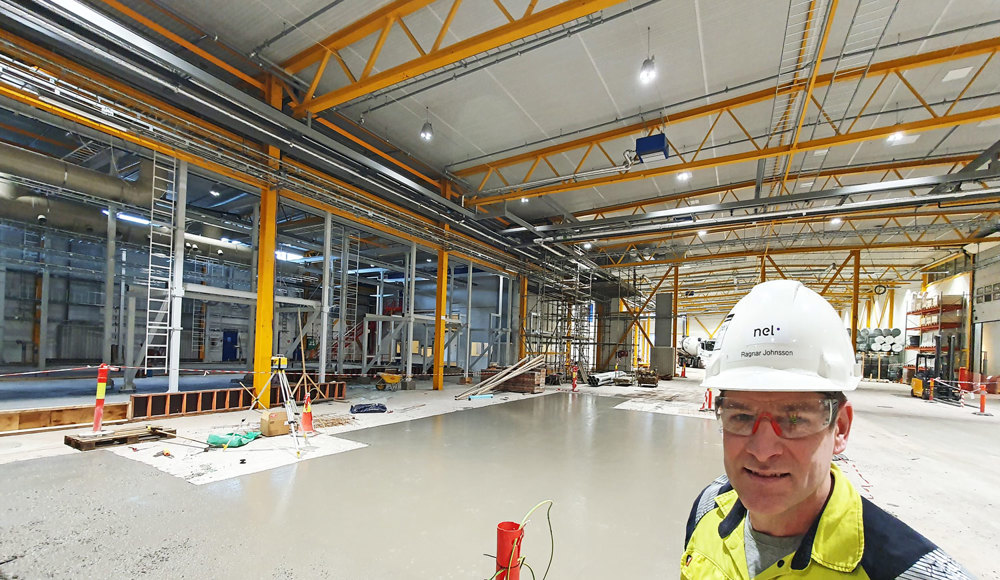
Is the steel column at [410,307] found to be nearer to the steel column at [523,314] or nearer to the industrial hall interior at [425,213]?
the industrial hall interior at [425,213]

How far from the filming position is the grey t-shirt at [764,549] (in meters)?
1.13

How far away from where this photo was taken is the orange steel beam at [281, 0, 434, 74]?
6645mm

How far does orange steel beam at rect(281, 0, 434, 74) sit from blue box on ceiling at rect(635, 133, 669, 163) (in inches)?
206

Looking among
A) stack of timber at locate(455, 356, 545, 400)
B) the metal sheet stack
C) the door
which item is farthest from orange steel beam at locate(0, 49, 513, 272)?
the metal sheet stack

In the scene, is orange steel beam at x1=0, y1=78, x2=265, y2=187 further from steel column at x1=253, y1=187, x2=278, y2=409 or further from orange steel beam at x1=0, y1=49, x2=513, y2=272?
steel column at x1=253, y1=187, x2=278, y2=409

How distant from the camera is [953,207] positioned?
13094 millimetres

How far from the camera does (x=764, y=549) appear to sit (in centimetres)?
117

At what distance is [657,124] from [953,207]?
11363 mm

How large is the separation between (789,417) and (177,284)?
10329 millimetres

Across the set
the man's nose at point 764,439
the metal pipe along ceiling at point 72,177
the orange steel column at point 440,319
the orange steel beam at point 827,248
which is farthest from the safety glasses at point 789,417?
the orange steel beam at point 827,248

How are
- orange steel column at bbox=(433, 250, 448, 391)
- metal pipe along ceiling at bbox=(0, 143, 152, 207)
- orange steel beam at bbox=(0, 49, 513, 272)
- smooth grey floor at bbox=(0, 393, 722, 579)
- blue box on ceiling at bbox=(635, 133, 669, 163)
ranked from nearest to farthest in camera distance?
smooth grey floor at bbox=(0, 393, 722, 579)
orange steel beam at bbox=(0, 49, 513, 272)
metal pipe along ceiling at bbox=(0, 143, 152, 207)
blue box on ceiling at bbox=(635, 133, 669, 163)
orange steel column at bbox=(433, 250, 448, 391)

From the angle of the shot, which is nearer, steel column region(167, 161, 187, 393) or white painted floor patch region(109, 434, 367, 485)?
white painted floor patch region(109, 434, 367, 485)

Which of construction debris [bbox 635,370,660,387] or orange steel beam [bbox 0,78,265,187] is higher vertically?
orange steel beam [bbox 0,78,265,187]

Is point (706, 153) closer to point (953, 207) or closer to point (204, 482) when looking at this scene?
point (953, 207)
